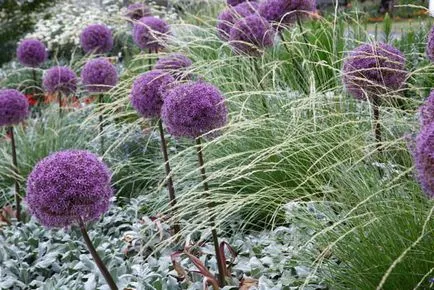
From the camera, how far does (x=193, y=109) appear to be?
2164mm

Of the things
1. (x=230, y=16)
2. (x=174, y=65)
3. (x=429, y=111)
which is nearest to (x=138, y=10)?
(x=230, y=16)

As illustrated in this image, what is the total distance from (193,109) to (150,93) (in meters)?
0.52

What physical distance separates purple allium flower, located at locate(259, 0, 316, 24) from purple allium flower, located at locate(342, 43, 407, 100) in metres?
0.98

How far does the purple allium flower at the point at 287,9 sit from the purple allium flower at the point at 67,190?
2.00m

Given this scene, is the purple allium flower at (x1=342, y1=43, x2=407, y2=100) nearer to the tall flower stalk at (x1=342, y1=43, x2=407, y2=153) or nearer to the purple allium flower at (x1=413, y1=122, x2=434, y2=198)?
the tall flower stalk at (x1=342, y1=43, x2=407, y2=153)

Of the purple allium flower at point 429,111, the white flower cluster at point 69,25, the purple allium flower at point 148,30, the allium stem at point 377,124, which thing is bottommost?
the white flower cluster at point 69,25

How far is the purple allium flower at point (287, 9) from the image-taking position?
144 inches

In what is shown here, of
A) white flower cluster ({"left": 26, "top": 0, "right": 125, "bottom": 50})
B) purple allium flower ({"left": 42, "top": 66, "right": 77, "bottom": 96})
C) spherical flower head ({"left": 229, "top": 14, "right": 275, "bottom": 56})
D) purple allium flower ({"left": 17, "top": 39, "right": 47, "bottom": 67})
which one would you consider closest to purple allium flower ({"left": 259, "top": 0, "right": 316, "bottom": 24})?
spherical flower head ({"left": 229, "top": 14, "right": 275, "bottom": 56})

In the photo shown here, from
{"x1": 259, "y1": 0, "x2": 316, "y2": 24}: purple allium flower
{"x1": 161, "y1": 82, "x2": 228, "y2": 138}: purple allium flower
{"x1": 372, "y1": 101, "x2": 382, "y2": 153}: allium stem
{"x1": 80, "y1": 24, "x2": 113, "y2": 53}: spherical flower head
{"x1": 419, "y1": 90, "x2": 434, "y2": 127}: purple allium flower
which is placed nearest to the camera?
{"x1": 419, "y1": 90, "x2": 434, "y2": 127}: purple allium flower

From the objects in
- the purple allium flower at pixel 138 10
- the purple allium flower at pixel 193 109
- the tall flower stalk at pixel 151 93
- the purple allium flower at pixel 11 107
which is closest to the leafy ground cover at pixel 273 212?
the purple allium flower at pixel 193 109

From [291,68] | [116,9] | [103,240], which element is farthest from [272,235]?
[116,9]

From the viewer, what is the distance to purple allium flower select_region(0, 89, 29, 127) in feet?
10.5

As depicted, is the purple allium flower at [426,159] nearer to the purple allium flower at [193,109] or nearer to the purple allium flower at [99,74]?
the purple allium flower at [193,109]

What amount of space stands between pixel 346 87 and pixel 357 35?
1.88 meters
